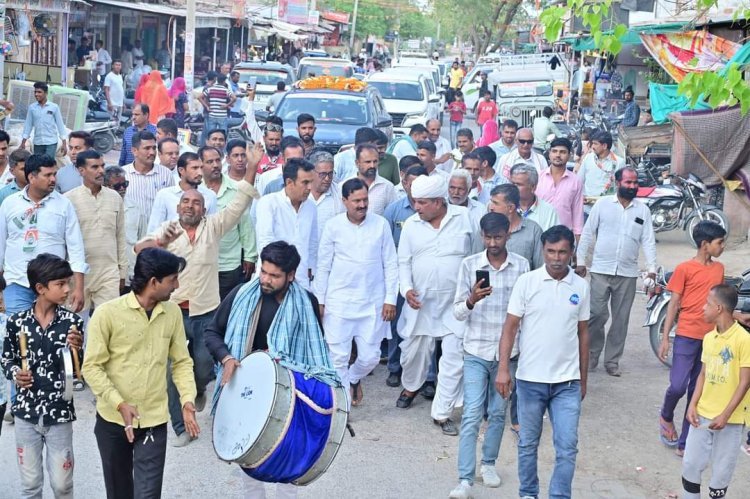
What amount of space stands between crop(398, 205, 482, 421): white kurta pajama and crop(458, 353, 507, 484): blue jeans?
2.69ft

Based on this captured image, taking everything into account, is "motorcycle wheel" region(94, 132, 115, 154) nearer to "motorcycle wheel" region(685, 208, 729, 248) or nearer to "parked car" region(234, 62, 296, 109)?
"parked car" region(234, 62, 296, 109)

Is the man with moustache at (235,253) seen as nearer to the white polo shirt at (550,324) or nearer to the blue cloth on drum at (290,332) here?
the blue cloth on drum at (290,332)

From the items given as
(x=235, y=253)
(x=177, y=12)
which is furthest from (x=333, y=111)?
(x=177, y=12)

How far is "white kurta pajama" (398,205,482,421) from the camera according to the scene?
7750mm

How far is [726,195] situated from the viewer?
16.1 m

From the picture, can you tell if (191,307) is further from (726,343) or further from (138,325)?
(726,343)

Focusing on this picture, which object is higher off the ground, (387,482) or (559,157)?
(559,157)

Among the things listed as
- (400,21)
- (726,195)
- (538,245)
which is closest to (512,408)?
(538,245)

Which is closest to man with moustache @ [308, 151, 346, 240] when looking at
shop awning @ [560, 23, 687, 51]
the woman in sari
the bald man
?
the bald man

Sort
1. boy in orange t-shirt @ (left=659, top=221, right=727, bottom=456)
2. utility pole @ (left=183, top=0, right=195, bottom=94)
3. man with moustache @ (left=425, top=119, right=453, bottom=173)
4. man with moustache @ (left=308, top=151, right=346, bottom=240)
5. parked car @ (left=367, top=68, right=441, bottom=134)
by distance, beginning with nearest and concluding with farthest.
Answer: boy in orange t-shirt @ (left=659, top=221, right=727, bottom=456), man with moustache @ (left=308, top=151, right=346, bottom=240), man with moustache @ (left=425, top=119, right=453, bottom=173), utility pole @ (left=183, top=0, right=195, bottom=94), parked car @ (left=367, top=68, right=441, bottom=134)

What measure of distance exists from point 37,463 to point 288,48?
5277cm

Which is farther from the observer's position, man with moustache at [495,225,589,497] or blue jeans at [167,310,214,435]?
blue jeans at [167,310,214,435]

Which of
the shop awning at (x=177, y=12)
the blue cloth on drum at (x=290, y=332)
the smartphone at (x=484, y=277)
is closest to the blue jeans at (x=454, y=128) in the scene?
the shop awning at (x=177, y=12)

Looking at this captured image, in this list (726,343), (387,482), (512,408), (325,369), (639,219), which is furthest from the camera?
(639,219)
